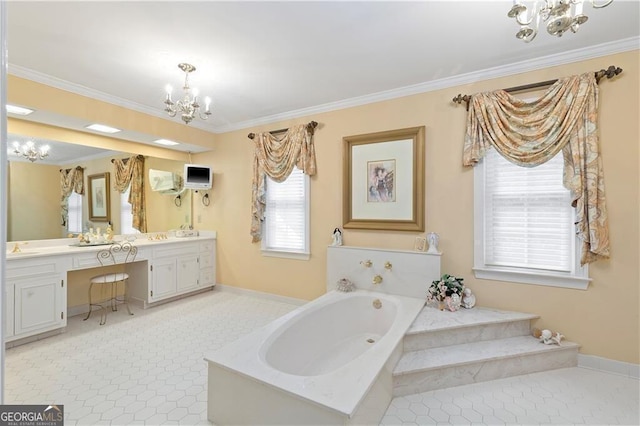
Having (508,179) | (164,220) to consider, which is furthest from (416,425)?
(164,220)

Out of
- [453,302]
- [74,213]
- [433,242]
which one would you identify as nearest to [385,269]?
[433,242]

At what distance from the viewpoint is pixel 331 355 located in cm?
270

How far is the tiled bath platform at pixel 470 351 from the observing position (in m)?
2.16

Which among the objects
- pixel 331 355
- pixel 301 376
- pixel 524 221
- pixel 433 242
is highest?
pixel 524 221

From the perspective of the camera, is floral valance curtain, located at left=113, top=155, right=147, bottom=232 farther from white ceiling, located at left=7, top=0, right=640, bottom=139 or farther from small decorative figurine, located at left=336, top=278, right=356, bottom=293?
small decorative figurine, located at left=336, top=278, right=356, bottom=293

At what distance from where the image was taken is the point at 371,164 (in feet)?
11.1

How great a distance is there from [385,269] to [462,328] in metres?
0.98

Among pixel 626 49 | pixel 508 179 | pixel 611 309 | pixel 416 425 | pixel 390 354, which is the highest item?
pixel 626 49

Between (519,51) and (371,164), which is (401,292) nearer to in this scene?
(371,164)

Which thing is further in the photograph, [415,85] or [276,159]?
[276,159]

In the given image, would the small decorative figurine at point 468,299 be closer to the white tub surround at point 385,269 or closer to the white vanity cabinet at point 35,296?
the white tub surround at point 385,269

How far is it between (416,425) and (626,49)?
3313mm

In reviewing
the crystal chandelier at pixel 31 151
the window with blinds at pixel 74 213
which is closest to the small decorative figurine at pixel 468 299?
the window with blinds at pixel 74 213

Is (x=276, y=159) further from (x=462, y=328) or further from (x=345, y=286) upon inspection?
(x=462, y=328)
